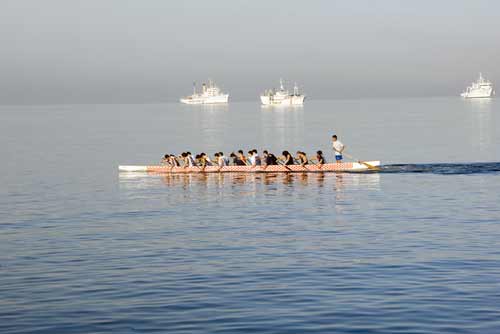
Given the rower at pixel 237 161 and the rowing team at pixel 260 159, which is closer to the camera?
the rowing team at pixel 260 159

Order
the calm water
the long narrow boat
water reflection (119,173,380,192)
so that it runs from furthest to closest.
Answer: the long narrow boat
water reflection (119,173,380,192)
the calm water

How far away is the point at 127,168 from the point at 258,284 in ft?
115

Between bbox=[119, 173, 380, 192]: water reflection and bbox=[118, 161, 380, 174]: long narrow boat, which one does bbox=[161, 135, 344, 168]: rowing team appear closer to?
bbox=[118, 161, 380, 174]: long narrow boat

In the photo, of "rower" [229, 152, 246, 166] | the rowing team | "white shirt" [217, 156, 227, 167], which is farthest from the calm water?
"rower" [229, 152, 246, 166]

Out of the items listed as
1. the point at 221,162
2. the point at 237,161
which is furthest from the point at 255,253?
the point at 237,161

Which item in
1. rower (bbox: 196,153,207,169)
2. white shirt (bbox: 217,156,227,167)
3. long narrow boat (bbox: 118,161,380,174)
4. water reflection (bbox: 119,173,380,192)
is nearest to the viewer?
water reflection (bbox: 119,173,380,192)

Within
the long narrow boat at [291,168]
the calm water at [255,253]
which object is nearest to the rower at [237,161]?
the long narrow boat at [291,168]

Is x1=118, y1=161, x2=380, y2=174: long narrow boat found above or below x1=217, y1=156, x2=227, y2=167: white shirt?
below

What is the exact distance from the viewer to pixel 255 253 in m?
25.0

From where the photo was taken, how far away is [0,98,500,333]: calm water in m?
17.9

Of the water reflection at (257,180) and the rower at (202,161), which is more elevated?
the rower at (202,161)

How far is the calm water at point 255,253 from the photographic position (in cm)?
1788

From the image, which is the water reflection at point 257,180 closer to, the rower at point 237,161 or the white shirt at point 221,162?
the white shirt at point 221,162

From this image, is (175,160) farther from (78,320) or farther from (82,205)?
(78,320)
